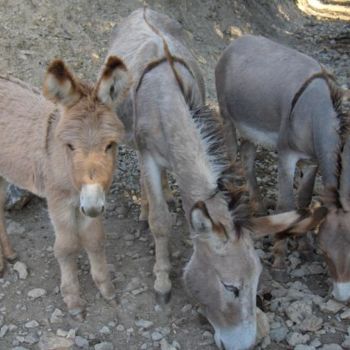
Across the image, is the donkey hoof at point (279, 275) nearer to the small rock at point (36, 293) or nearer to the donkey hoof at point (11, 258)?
the small rock at point (36, 293)

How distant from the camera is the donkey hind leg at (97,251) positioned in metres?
3.92

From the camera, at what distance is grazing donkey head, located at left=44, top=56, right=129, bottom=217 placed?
3.15m

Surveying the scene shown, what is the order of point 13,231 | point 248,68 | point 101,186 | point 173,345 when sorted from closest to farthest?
point 101,186
point 173,345
point 13,231
point 248,68

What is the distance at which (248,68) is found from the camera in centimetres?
534

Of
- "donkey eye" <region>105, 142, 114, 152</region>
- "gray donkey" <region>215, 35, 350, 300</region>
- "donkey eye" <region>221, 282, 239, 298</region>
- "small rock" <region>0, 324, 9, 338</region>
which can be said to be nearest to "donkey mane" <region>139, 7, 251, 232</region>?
"donkey eye" <region>221, 282, 239, 298</region>

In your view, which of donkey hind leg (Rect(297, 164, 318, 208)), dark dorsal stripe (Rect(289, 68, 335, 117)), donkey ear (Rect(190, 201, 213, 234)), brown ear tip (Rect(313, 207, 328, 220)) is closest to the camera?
donkey ear (Rect(190, 201, 213, 234))

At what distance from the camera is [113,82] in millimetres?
3373

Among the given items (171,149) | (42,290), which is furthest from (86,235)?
(171,149)

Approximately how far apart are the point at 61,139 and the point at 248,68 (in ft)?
8.52

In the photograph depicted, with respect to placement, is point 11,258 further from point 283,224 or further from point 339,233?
point 339,233

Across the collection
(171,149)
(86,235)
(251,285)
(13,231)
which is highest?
(171,149)

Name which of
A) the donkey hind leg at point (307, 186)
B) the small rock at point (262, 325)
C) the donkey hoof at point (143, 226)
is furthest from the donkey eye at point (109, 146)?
the donkey hind leg at point (307, 186)

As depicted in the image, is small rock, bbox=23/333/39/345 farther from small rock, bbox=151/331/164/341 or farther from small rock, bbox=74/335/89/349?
small rock, bbox=151/331/164/341

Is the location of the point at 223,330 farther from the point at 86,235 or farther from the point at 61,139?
the point at 61,139
